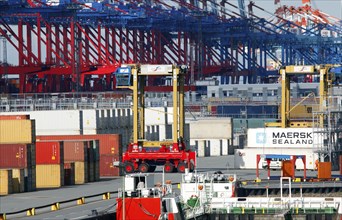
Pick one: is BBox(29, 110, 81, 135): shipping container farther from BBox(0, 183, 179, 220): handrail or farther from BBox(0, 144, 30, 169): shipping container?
BBox(0, 183, 179, 220): handrail

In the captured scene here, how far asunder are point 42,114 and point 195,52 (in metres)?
112

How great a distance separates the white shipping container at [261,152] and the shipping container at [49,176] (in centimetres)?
1238

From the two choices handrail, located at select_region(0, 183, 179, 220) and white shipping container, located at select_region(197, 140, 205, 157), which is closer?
handrail, located at select_region(0, 183, 179, 220)

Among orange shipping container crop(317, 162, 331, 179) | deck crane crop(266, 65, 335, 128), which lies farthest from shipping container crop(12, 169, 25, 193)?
deck crane crop(266, 65, 335, 128)

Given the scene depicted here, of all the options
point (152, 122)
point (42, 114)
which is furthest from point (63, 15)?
point (42, 114)

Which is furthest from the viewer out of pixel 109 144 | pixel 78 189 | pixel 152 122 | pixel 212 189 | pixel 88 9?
pixel 88 9

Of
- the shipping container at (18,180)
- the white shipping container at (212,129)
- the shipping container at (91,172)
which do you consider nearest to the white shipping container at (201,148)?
the white shipping container at (212,129)

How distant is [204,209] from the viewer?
124ft

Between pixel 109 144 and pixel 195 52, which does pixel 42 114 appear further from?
pixel 195 52

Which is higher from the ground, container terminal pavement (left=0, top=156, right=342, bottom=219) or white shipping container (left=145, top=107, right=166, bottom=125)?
white shipping container (left=145, top=107, right=166, bottom=125)

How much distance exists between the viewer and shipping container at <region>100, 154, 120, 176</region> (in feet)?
239

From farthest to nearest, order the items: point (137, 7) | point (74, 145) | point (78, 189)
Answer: point (137, 7), point (74, 145), point (78, 189)

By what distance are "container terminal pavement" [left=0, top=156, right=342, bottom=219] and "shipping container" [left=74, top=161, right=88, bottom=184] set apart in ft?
2.90

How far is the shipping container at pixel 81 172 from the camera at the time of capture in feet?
219
